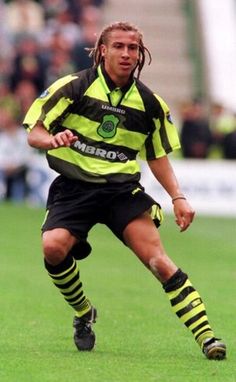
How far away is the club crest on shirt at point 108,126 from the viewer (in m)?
9.52

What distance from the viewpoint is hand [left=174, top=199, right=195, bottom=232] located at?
31.1 ft

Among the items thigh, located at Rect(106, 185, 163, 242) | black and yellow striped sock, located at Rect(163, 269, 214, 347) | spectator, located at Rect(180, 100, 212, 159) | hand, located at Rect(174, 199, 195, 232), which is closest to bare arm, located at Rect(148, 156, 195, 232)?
hand, located at Rect(174, 199, 195, 232)

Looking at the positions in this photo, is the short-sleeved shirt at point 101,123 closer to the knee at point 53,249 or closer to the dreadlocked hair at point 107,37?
the dreadlocked hair at point 107,37

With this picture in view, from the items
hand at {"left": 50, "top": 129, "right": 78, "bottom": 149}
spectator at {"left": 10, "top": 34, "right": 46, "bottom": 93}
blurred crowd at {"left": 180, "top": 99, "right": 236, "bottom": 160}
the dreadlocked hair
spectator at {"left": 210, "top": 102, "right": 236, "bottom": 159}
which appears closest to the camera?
hand at {"left": 50, "top": 129, "right": 78, "bottom": 149}

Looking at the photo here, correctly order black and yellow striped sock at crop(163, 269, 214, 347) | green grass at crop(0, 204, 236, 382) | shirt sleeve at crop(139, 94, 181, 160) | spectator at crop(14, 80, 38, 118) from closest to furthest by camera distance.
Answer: green grass at crop(0, 204, 236, 382), black and yellow striped sock at crop(163, 269, 214, 347), shirt sleeve at crop(139, 94, 181, 160), spectator at crop(14, 80, 38, 118)

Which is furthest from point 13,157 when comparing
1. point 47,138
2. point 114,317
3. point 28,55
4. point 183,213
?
point 47,138

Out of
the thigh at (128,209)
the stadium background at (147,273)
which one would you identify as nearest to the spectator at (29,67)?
the stadium background at (147,273)

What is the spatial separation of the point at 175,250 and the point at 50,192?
9.34 metres

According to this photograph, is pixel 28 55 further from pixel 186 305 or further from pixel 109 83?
pixel 186 305

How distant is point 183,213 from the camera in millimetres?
9508

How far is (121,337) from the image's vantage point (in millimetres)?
10617

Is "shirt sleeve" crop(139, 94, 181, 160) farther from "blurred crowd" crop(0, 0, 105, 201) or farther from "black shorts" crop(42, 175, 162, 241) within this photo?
"blurred crowd" crop(0, 0, 105, 201)

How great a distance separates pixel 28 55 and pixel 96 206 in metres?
20.4

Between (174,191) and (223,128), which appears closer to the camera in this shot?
(174,191)
